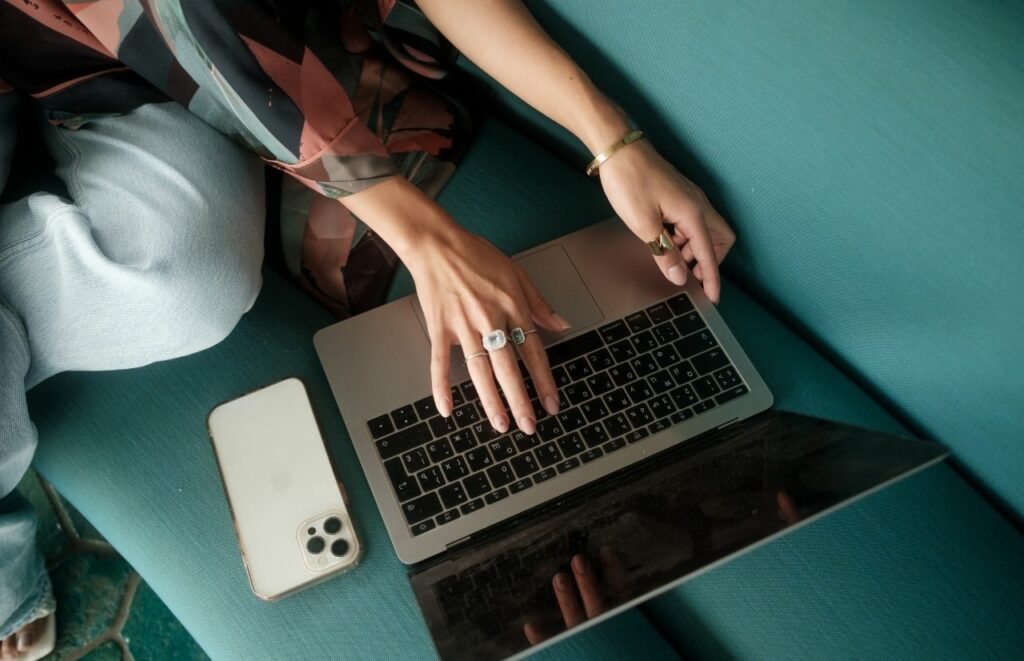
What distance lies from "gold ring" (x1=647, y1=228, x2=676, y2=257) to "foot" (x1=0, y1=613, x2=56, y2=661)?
1.07 m

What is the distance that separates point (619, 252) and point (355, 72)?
1.22 feet

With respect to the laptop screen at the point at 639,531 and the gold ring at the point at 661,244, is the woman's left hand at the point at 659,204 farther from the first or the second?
the laptop screen at the point at 639,531

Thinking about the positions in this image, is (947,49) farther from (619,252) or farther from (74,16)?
(74,16)

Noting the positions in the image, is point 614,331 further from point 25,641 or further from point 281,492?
point 25,641

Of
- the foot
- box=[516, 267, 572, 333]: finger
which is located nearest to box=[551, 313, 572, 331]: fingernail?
box=[516, 267, 572, 333]: finger

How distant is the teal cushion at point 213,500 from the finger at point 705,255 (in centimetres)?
36

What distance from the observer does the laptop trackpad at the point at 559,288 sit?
2.58 feet

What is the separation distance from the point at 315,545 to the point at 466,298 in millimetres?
283

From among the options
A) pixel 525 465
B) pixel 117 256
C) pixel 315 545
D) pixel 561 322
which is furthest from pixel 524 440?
pixel 117 256


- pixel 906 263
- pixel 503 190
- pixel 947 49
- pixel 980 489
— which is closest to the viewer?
pixel 947 49

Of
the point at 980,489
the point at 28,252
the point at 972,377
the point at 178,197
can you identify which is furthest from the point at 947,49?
the point at 28,252

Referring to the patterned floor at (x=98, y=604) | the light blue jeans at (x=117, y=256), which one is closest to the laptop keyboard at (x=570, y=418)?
the light blue jeans at (x=117, y=256)

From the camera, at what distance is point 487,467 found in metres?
0.72

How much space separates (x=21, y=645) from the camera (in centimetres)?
107
